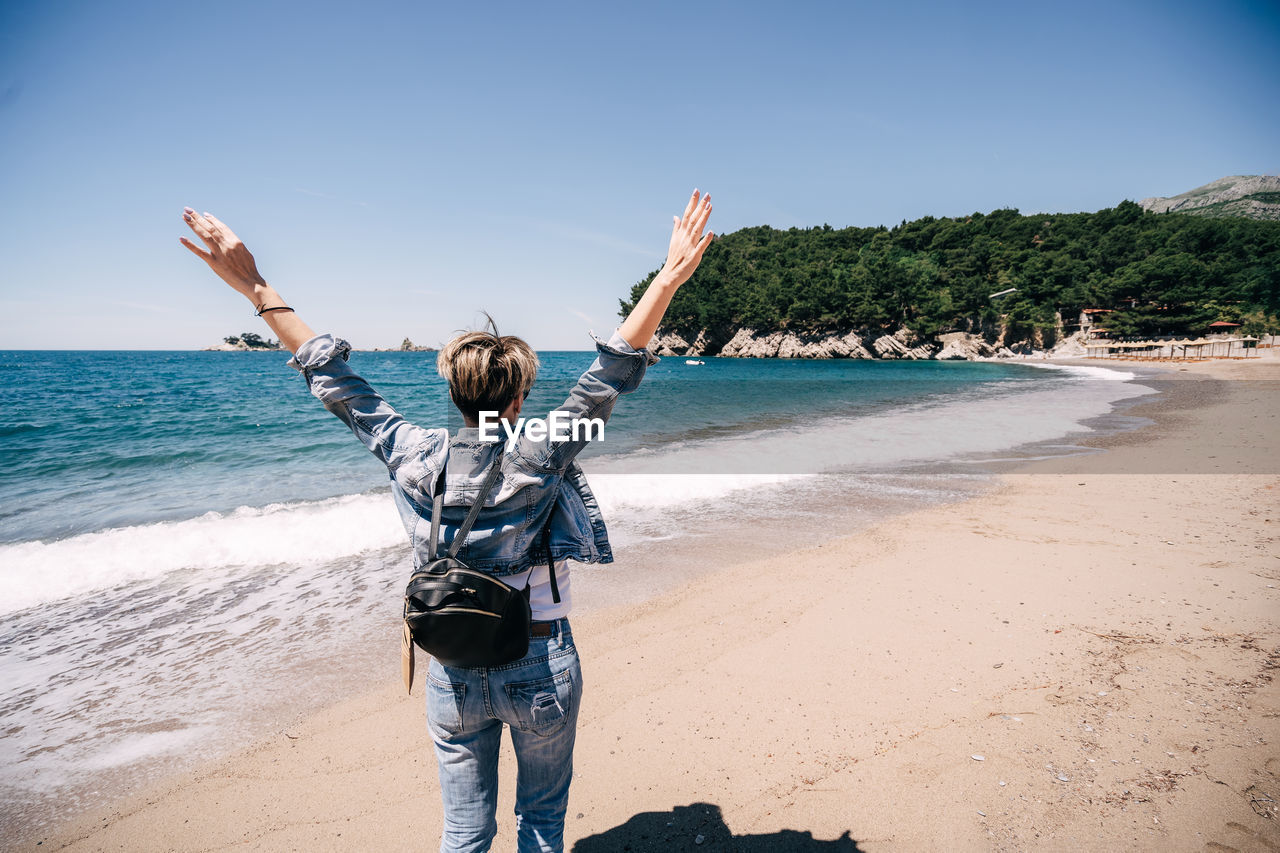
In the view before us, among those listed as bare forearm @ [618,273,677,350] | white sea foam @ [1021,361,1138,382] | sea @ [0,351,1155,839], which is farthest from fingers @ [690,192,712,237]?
white sea foam @ [1021,361,1138,382]

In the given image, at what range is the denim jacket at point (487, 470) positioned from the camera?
4.84 feet

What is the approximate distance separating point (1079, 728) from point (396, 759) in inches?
153

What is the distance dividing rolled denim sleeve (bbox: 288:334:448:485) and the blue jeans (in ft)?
2.08

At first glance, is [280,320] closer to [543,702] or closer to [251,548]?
[543,702]

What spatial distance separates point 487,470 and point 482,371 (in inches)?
10.6

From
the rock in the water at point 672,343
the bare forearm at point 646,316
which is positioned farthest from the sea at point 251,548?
the rock in the water at point 672,343

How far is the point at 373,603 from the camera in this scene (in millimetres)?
5129

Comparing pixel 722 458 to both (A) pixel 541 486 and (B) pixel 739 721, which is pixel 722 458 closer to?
(B) pixel 739 721

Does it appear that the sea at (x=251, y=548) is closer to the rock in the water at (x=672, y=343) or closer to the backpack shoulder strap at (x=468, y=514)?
the backpack shoulder strap at (x=468, y=514)

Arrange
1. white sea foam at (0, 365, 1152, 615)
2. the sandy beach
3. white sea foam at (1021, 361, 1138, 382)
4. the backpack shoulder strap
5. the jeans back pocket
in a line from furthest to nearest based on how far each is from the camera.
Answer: white sea foam at (1021, 361, 1138, 382) < white sea foam at (0, 365, 1152, 615) < the sandy beach < the jeans back pocket < the backpack shoulder strap

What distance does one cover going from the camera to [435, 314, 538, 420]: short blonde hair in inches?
59.0

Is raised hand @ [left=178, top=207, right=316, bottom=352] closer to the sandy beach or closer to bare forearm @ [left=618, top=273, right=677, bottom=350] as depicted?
bare forearm @ [left=618, top=273, right=677, bottom=350]

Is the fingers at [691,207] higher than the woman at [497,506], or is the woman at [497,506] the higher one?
the fingers at [691,207]

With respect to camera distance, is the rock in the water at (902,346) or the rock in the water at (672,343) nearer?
the rock in the water at (902,346)
